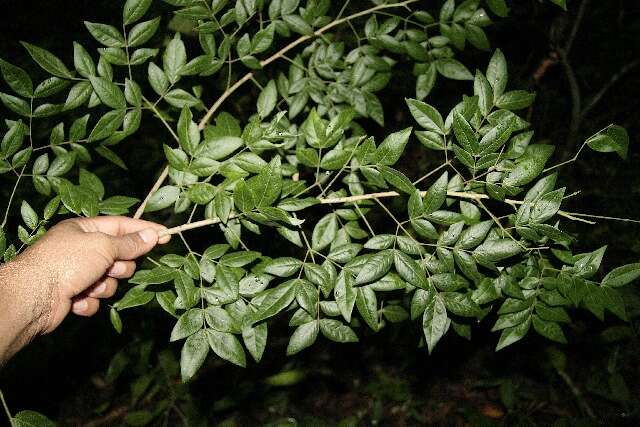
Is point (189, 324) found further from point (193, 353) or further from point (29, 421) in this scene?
point (29, 421)

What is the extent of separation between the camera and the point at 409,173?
4.35 meters

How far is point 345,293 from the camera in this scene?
1.26 m

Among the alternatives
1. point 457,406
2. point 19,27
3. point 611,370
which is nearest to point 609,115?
point 611,370

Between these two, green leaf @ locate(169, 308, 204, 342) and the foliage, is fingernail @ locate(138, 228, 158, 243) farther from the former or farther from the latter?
green leaf @ locate(169, 308, 204, 342)

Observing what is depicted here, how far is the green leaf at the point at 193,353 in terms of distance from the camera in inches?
50.2

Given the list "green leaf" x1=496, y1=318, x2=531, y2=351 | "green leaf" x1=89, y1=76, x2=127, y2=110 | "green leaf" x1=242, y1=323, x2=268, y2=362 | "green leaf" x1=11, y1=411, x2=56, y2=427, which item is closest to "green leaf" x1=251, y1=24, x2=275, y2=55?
"green leaf" x1=89, y1=76, x2=127, y2=110

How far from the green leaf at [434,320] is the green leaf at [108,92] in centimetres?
106

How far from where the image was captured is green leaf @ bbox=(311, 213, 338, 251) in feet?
4.70

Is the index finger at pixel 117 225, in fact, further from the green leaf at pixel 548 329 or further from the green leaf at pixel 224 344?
the green leaf at pixel 548 329

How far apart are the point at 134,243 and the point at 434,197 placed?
34.6 inches

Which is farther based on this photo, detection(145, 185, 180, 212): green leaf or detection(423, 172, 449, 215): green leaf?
detection(145, 185, 180, 212): green leaf

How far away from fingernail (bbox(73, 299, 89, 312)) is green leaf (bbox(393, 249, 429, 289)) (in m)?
1.06

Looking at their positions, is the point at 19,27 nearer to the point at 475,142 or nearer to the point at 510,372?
the point at 475,142

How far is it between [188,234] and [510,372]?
258 centimetres
